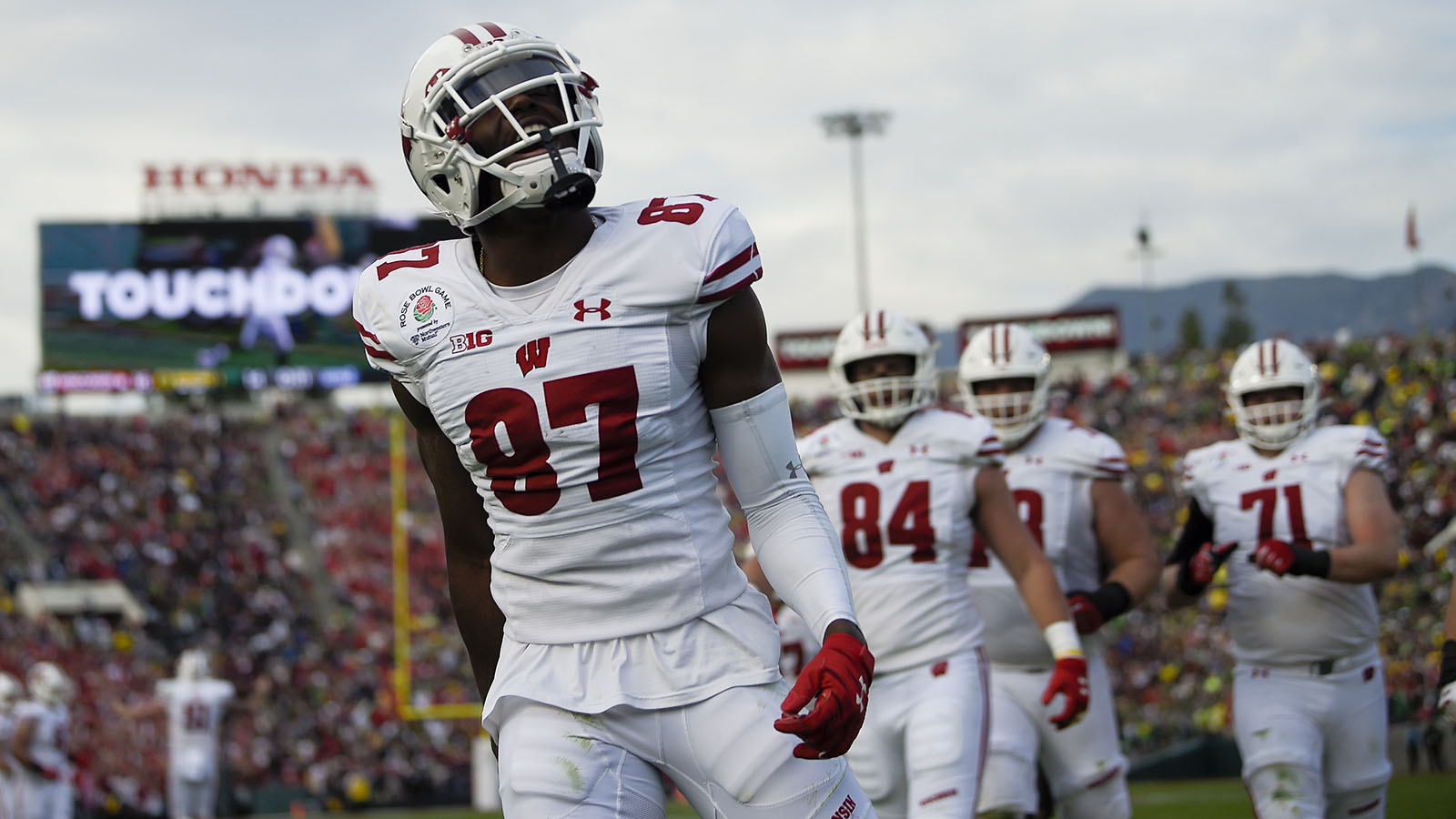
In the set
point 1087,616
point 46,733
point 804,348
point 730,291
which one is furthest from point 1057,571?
point 804,348

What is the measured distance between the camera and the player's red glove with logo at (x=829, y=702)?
2504 mm

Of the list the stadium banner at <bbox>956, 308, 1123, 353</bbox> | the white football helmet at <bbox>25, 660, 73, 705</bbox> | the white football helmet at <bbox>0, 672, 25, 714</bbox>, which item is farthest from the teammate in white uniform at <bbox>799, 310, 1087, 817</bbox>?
the stadium banner at <bbox>956, 308, 1123, 353</bbox>

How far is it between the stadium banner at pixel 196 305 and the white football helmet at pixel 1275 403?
74.0 feet

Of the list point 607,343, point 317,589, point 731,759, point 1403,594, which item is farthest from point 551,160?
point 317,589

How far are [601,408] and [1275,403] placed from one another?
13.9 ft

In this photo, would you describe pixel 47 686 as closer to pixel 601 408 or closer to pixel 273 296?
pixel 601 408

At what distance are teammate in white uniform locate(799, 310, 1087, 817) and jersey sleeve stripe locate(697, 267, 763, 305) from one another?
2190 mm

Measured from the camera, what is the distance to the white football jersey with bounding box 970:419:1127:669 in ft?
19.2

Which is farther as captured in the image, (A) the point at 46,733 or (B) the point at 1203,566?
(A) the point at 46,733

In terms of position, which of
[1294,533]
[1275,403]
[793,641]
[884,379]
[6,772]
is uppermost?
[884,379]

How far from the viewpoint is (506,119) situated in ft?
9.07

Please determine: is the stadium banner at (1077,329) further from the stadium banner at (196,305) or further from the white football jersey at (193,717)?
the white football jersey at (193,717)

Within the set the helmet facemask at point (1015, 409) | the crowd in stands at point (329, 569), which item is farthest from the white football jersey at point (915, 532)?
the crowd in stands at point (329, 569)

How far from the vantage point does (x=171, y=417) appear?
98.2 feet
